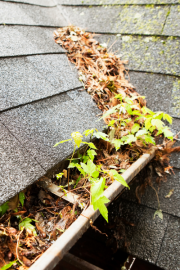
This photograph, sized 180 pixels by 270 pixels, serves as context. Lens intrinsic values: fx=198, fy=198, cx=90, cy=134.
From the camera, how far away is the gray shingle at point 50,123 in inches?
36.3

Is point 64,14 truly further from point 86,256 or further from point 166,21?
point 86,256

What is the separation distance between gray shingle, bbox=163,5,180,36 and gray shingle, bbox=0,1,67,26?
96 cm

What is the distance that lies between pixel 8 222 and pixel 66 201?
29 cm

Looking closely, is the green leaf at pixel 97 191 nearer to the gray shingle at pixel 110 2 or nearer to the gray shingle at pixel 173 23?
the gray shingle at pixel 173 23

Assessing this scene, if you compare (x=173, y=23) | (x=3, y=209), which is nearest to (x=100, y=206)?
(x=3, y=209)

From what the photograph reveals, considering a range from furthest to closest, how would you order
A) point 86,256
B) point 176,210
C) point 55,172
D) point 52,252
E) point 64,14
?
point 64,14 < point 86,256 < point 176,210 < point 55,172 < point 52,252

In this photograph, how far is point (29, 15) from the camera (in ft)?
5.48

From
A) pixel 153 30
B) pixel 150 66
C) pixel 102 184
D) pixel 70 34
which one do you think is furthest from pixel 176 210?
pixel 70 34

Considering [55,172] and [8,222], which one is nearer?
[8,222]

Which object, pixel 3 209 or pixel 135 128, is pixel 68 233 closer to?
pixel 3 209

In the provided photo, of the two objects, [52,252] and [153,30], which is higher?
[153,30]

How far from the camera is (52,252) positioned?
0.63m

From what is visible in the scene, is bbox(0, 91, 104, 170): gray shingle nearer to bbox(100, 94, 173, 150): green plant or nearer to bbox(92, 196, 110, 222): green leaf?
bbox(100, 94, 173, 150): green plant

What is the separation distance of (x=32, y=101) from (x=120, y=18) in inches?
48.1
